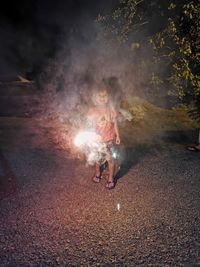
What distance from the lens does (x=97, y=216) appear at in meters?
4.56

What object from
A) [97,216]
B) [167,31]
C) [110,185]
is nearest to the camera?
[97,216]

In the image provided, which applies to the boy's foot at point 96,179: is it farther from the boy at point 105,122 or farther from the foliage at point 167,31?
the foliage at point 167,31

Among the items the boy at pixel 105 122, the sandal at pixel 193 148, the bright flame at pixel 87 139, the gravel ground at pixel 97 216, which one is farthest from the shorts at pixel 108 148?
the sandal at pixel 193 148

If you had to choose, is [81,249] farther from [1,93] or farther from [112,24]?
[1,93]

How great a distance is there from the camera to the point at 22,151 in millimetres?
6855

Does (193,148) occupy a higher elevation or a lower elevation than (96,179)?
higher

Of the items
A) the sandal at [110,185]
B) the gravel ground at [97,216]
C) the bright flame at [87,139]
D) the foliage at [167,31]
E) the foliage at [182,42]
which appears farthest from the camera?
the foliage at [167,31]

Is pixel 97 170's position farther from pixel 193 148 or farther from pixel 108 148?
pixel 193 148

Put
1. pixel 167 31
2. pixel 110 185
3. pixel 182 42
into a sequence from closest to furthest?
1. pixel 110 185
2. pixel 182 42
3. pixel 167 31

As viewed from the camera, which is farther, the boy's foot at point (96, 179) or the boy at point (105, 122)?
the boy's foot at point (96, 179)

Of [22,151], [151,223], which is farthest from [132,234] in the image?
[22,151]

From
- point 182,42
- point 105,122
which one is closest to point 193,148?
point 182,42

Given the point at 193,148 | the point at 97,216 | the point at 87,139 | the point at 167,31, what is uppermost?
the point at 167,31

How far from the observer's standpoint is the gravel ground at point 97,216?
3770mm
